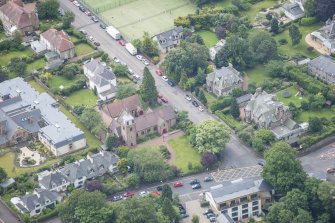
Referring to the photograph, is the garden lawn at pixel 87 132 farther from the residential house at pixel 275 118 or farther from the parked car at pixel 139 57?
the residential house at pixel 275 118

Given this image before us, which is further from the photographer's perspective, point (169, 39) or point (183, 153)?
point (169, 39)

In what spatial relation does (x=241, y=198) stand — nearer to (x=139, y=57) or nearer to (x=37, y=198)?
(x=37, y=198)

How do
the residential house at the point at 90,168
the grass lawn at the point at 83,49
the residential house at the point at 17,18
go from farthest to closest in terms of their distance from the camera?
1. the residential house at the point at 17,18
2. the grass lawn at the point at 83,49
3. the residential house at the point at 90,168

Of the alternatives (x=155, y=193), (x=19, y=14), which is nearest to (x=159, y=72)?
(x=19, y=14)

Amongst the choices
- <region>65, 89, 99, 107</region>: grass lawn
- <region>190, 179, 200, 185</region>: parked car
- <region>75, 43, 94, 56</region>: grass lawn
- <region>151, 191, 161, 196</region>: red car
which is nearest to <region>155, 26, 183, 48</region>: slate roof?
<region>75, 43, 94, 56</region>: grass lawn

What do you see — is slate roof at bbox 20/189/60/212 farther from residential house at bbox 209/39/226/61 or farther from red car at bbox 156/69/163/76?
residential house at bbox 209/39/226/61

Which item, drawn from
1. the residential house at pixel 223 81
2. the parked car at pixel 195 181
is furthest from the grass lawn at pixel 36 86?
the parked car at pixel 195 181
